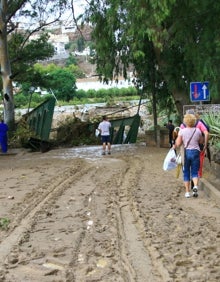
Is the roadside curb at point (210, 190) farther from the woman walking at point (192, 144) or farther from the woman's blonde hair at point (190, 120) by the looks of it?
the woman's blonde hair at point (190, 120)

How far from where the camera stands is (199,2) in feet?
51.3

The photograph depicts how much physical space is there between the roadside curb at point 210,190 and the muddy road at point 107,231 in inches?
5.3

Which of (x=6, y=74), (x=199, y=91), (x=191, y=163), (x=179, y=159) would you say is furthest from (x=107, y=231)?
(x=6, y=74)

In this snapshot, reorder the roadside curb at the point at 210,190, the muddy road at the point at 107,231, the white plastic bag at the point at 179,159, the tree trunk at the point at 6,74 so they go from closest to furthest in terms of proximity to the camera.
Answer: the muddy road at the point at 107,231 → the roadside curb at the point at 210,190 → the white plastic bag at the point at 179,159 → the tree trunk at the point at 6,74

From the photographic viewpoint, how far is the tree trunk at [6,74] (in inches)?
1007

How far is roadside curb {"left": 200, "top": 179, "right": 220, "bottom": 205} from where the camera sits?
9.19 m

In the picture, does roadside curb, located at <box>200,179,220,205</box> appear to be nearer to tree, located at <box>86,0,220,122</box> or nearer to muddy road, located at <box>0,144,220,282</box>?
muddy road, located at <box>0,144,220,282</box>

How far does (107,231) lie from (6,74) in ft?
67.9

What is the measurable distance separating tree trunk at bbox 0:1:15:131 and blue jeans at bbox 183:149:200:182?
1837 cm

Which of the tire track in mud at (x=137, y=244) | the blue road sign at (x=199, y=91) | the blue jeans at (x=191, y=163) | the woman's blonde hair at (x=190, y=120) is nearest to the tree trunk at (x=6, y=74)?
the blue road sign at (x=199, y=91)

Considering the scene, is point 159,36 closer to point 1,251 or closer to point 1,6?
point 1,251

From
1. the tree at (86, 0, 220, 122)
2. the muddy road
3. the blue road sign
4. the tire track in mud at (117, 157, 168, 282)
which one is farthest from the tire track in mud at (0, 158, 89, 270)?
the tree at (86, 0, 220, 122)

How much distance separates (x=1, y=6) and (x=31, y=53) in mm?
3048

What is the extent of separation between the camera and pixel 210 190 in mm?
9711
